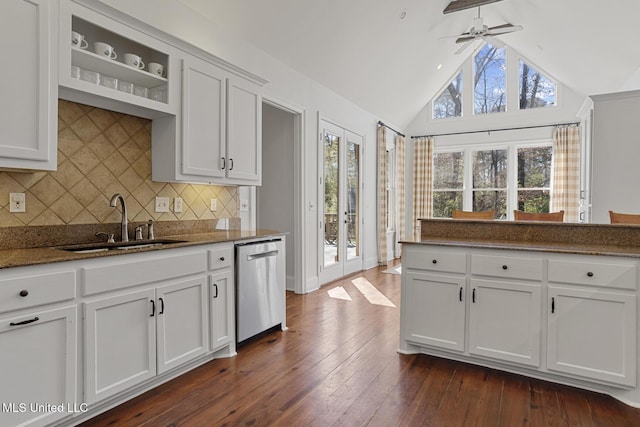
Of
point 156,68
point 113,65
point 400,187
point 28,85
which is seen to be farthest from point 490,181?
point 28,85

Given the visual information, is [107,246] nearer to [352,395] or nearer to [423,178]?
[352,395]

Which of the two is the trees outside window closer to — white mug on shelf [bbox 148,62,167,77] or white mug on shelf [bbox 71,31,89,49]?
white mug on shelf [bbox 148,62,167,77]

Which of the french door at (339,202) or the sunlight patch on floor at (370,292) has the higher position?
the french door at (339,202)

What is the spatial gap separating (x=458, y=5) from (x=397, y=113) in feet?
7.89

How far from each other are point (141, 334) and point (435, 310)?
195 centimetres

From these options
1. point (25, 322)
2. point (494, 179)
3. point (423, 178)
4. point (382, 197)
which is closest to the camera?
point (25, 322)

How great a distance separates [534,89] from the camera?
7.29m

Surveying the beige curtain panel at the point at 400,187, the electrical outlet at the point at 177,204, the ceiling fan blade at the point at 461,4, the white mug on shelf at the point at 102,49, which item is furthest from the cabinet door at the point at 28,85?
the beige curtain panel at the point at 400,187

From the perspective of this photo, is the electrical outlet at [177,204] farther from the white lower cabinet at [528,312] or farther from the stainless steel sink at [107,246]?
the white lower cabinet at [528,312]

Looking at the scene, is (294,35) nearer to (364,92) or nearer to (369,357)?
(364,92)

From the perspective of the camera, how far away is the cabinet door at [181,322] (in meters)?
2.32

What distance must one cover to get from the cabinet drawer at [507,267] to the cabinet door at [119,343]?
211cm

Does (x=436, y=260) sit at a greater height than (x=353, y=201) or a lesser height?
lesser

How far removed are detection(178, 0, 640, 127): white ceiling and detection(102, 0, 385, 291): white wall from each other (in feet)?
0.36
